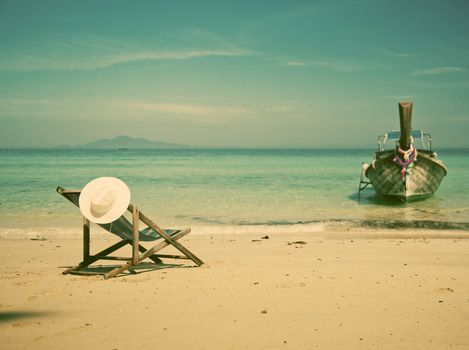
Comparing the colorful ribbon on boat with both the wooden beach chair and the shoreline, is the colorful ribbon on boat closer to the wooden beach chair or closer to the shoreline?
the shoreline

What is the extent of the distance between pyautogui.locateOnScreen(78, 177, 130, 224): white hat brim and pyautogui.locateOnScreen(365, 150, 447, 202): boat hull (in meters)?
13.5

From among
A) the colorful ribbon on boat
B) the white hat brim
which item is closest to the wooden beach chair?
the white hat brim

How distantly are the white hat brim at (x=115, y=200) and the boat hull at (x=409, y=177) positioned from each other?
13.5 metres

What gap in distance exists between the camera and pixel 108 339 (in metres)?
3.77

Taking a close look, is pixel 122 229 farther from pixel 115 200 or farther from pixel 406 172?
pixel 406 172

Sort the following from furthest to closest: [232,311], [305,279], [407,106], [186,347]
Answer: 1. [407,106]
2. [305,279]
3. [232,311]
4. [186,347]

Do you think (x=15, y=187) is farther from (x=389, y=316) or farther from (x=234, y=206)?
(x=389, y=316)

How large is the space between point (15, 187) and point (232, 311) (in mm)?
Result: 21864

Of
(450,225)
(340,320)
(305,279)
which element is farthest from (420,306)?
(450,225)

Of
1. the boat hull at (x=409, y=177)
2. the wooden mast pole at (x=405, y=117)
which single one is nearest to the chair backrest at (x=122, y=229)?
the wooden mast pole at (x=405, y=117)

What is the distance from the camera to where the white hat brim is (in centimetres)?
568

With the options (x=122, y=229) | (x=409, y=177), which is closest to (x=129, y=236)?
(x=122, y=229)

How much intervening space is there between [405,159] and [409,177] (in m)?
0.94

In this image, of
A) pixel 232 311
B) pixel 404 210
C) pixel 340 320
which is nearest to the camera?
pixel 340 320
